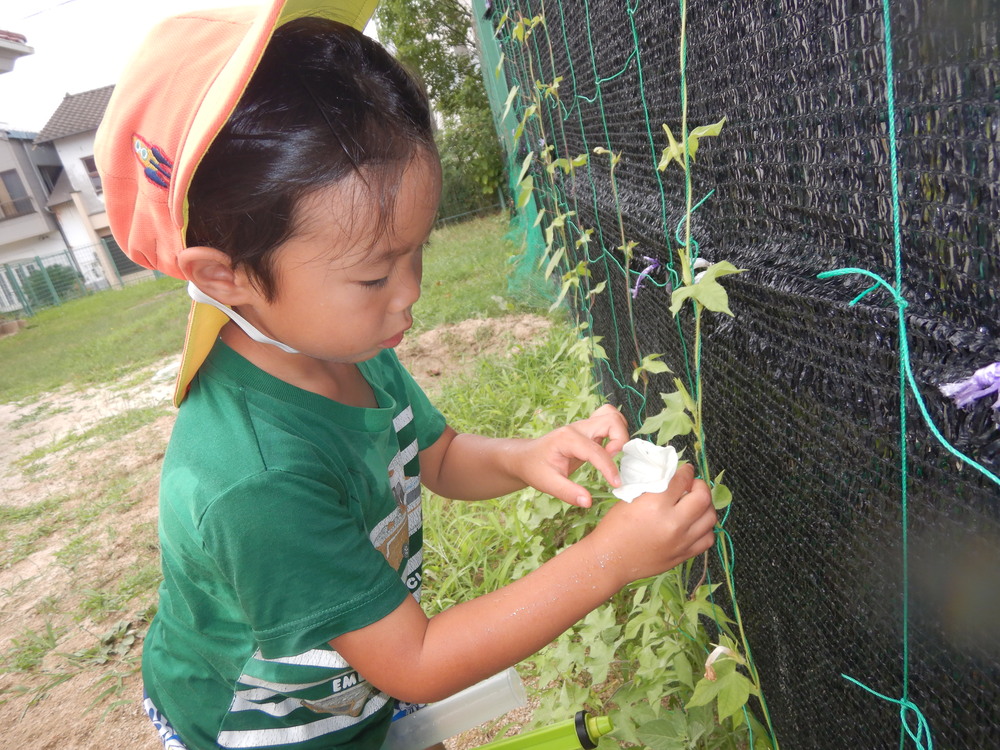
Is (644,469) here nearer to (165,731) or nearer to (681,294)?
(681,294)

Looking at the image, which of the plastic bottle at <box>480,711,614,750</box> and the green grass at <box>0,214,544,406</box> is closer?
the plastic bottle at <box>480,711,614,750</box>

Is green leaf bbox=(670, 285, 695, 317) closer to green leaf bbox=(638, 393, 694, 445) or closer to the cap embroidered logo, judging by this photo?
green leaf bbox=(638, 393, 694, 445)

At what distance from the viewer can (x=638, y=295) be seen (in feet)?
5.71

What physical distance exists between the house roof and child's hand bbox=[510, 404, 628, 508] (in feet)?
94.2

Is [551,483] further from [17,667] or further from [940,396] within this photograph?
[17,667]

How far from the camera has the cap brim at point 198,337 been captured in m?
1.14

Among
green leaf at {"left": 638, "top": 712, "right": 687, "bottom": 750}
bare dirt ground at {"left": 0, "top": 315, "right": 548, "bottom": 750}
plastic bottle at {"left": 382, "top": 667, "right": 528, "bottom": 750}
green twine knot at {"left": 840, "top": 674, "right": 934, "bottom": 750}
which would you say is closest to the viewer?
green twine knot at {"left": 840, "top": 674, "right": 934, "bottom": 750}

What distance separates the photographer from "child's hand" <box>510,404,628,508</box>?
1.16m

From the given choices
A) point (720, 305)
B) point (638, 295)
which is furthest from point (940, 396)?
point (638, 295)

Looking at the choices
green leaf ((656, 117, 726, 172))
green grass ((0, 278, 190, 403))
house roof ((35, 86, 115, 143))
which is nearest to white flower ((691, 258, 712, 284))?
green leaf ((656, 117, 726, 172))

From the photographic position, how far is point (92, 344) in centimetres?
1062

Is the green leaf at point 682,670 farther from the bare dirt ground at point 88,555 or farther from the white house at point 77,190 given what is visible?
the white house at point 77,190

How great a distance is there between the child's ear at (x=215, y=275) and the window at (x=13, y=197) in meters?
29.9

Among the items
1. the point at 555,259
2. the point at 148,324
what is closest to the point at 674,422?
the point at 555,259
